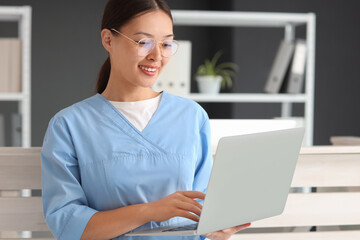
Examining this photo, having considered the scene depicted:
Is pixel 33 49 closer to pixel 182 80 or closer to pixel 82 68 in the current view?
pixel 82 68

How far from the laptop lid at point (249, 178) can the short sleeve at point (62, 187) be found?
298 millimetres

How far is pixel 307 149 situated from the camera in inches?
66.0

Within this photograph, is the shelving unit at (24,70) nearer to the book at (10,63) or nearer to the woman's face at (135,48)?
the book at (10,63)

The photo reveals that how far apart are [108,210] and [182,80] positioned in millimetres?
2281

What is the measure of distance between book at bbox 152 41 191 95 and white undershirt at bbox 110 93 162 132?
208 cm

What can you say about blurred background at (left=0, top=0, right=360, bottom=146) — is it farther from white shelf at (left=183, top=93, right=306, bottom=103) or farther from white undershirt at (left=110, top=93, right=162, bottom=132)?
white undershirt at (left=110, top=93, right=162, bottom=132)

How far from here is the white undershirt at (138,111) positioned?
1.37 metres

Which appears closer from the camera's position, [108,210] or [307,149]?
[108,210]

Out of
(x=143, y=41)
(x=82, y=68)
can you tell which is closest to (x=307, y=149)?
(x=143, y=41)

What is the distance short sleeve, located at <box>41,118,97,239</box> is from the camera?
1.26 meters

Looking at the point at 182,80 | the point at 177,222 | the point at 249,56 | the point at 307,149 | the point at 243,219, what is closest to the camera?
the point at 243,219

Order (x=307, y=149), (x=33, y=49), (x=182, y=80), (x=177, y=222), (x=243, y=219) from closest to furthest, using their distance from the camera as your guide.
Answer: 1. (x=243, y=219)
2. (x=177, y=222)
3. (x=307, y=149)
4. (x=182, y=80)
5. (x=33, y=49)

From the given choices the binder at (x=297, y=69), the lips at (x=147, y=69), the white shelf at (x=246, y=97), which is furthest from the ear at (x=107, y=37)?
the binder at (x=297, y=69)

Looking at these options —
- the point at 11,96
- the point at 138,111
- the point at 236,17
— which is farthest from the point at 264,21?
the point at 138,111
